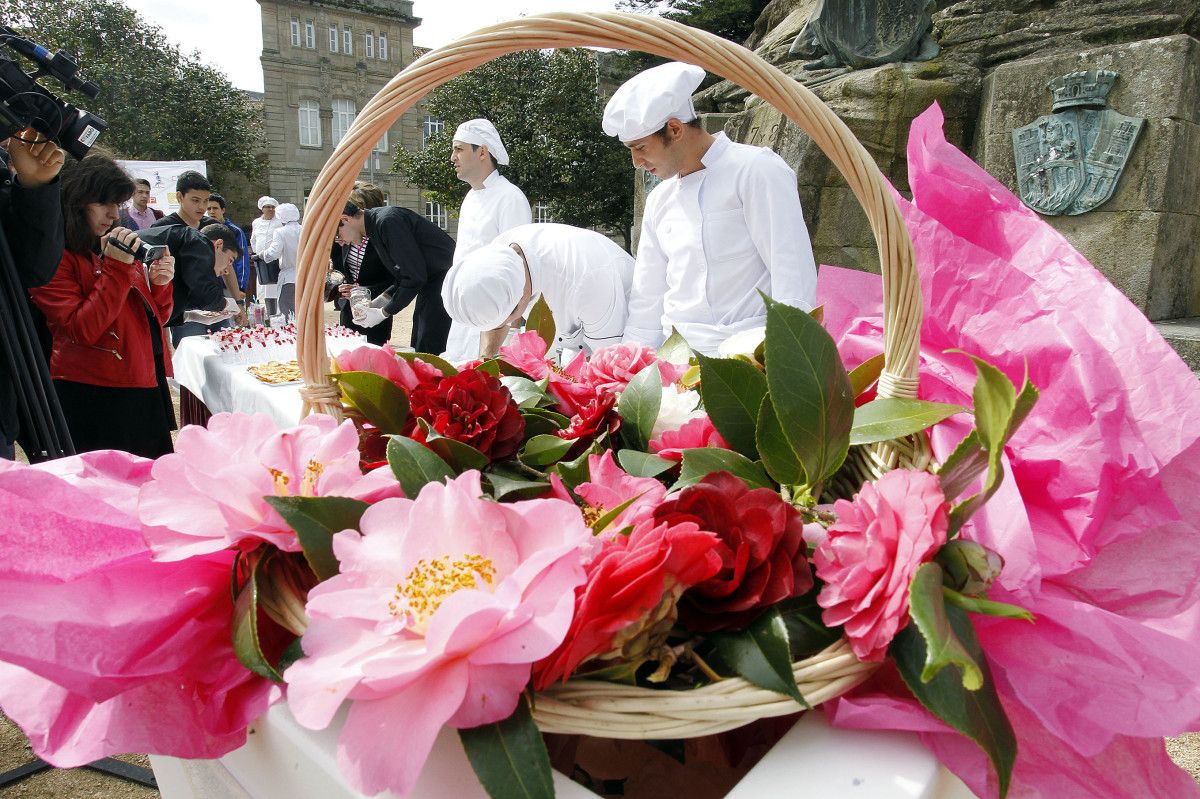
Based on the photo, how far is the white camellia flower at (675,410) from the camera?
90 cm

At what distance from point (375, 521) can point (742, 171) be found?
1.92 m

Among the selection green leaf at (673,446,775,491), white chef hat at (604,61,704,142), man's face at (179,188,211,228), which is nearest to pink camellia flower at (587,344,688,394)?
green leaf at (673,446,775,491)

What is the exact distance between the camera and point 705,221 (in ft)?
7.63

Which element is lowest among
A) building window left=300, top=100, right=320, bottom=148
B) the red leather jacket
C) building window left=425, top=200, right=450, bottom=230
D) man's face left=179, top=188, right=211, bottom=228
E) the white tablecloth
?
the white tablecloth

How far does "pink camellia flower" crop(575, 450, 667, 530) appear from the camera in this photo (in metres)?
0.67

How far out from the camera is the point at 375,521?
1.88ft

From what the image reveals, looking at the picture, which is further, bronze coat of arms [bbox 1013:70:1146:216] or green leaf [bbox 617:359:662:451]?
bronze coat of arms [bbox 1013:70:1146:216]

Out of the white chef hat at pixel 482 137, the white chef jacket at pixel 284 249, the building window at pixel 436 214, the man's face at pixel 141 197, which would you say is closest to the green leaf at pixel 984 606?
the white chef hat at pixel 482 137

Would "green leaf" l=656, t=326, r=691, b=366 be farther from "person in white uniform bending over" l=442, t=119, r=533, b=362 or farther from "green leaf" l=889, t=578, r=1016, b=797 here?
"person in white uniform bending over" l=442, t=119, r=533, b=362

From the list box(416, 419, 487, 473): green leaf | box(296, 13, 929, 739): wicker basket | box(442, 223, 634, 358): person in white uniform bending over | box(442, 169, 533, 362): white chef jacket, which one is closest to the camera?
box(296, 13, 929, 739): wicker basket

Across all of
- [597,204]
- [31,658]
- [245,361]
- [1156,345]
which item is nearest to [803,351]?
[1156,345]

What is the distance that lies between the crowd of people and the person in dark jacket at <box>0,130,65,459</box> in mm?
11

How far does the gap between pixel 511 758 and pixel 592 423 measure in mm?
504

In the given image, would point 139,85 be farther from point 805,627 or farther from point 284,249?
point 805,627
